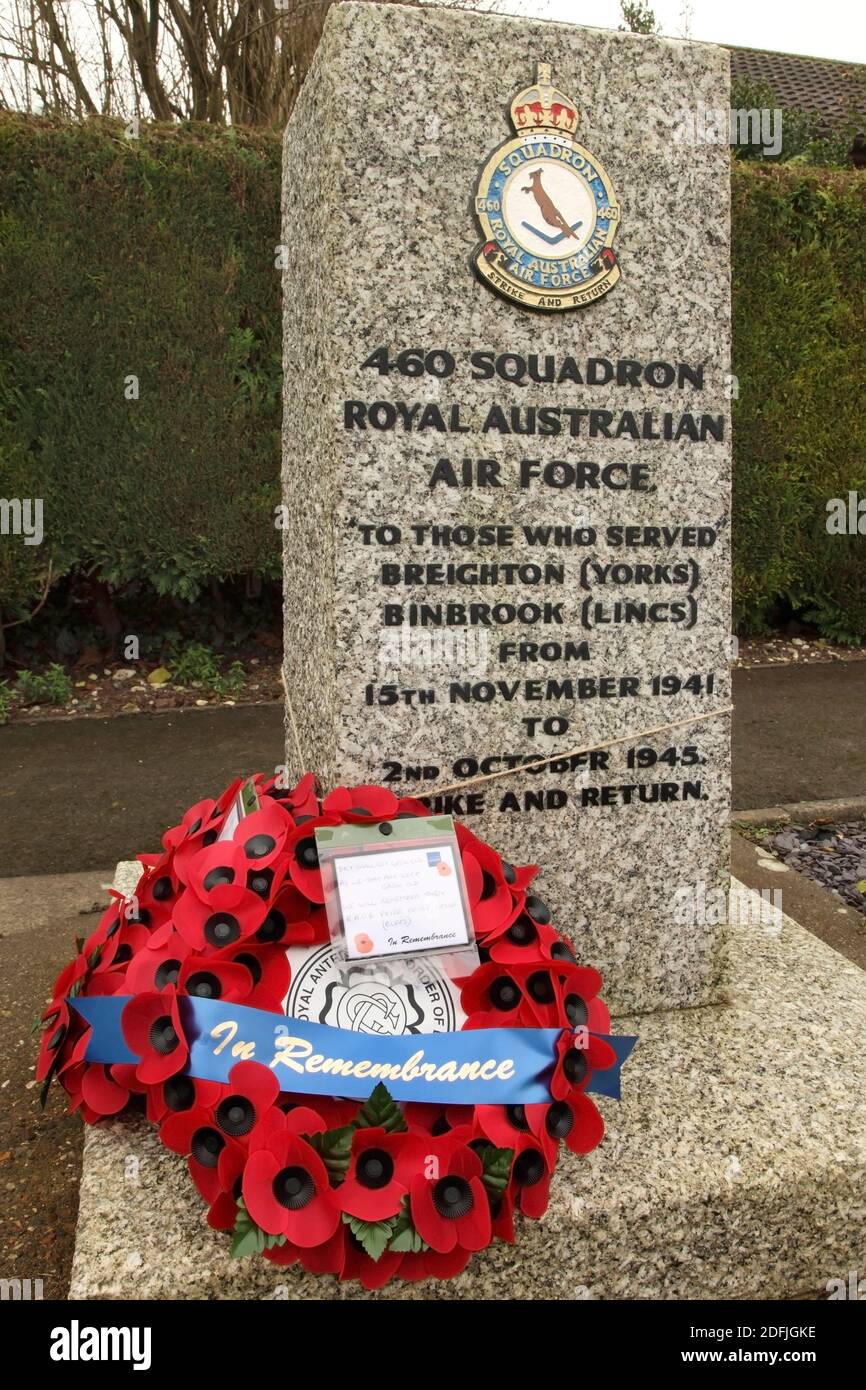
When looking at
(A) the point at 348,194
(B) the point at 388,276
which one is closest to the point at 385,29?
(A) the point at 348,194

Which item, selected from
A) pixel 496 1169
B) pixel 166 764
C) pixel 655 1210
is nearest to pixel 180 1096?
pixel 496 1169

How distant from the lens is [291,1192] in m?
1.68

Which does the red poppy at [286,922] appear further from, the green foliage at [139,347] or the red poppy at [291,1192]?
the green foliage at [139,347]

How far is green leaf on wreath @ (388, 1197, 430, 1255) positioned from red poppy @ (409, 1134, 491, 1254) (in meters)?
0.01

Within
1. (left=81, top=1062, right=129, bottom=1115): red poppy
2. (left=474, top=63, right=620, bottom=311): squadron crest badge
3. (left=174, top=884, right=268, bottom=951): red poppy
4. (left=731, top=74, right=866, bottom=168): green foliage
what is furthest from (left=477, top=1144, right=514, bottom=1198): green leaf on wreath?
(left=731, top=74, right=866, bottom=168): green foliage

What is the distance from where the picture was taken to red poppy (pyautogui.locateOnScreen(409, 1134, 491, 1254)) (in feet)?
5.48

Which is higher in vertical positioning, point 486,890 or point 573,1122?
point 486,890

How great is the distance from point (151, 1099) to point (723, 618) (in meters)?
1.62

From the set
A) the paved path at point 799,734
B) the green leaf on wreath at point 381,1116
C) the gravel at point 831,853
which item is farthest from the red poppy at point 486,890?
the paved path at point 799,734

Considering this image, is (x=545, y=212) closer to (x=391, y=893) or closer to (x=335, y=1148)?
(x=391, y=893)

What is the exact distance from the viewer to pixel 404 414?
2236 millimetres

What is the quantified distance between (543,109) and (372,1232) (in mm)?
2185

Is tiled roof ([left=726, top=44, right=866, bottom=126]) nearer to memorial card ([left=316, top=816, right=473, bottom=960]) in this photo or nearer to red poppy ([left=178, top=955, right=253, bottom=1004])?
memorial card ([left=316, top=816, right=473, bottom=960])

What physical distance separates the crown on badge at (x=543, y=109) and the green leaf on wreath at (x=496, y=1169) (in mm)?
2002
